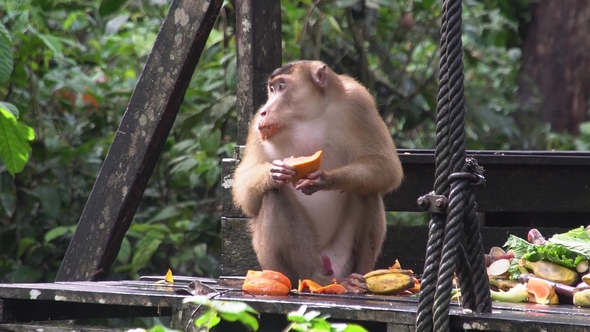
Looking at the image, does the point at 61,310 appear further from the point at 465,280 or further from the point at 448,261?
the point at 448,261

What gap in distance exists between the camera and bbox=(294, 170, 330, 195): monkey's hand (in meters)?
3.88

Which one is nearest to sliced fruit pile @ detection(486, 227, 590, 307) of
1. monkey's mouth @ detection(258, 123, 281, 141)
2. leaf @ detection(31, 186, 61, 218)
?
monkey's mouth @ detection(258, 123, 281, 141)

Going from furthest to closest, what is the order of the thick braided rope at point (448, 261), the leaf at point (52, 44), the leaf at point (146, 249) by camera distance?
the leaf at point (146, 249) → the leaf at point (52, 44) → the thick braided rope at point (448, 261)

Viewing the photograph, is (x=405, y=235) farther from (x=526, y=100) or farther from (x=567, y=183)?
(x=526, y=100)

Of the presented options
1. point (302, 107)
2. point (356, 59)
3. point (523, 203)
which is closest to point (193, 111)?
point (356, 59)

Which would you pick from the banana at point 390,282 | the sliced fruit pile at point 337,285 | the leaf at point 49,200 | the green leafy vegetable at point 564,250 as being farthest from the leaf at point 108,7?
the green leafy vegetable at point 564,250

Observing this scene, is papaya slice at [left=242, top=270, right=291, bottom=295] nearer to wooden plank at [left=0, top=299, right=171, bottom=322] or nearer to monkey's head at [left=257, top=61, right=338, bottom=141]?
wooden plank at [left=0, top=299, right=171, bottom=322]

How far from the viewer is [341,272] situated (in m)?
4.26

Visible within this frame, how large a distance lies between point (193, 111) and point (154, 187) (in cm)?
90

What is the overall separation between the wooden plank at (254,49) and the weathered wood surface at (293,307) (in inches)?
39.7

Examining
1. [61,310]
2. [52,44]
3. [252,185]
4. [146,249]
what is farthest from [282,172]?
[52,44]

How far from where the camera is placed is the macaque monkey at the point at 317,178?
3.95 meters

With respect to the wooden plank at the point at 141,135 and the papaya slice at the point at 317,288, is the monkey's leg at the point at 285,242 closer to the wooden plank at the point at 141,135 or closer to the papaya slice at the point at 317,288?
the papaya slice at the point at 317,288

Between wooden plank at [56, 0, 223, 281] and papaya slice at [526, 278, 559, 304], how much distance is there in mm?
1912
